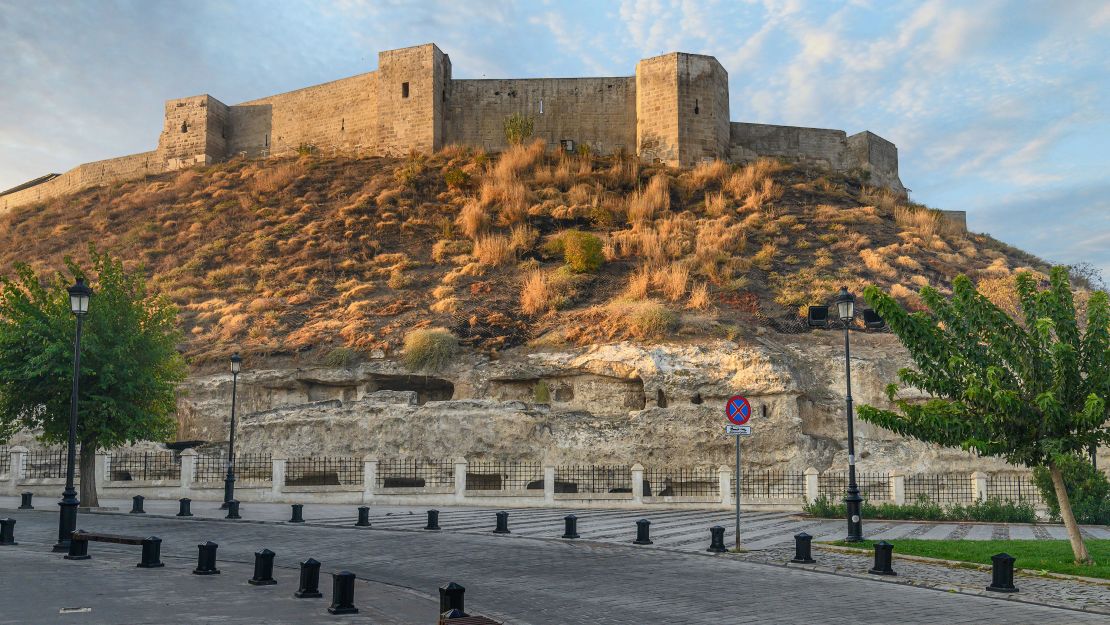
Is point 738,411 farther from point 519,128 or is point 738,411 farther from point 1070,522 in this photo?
point 519,128

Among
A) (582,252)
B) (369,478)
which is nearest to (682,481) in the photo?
(369,478)

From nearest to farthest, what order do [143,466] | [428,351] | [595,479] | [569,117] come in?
[595,479], [143,466], [428,351], [569,117]

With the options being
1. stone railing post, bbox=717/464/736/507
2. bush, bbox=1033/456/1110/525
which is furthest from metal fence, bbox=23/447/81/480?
bush, bbox=1033/456/1110/525

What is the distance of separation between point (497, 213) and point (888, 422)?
30.7m

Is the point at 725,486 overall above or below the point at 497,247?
below

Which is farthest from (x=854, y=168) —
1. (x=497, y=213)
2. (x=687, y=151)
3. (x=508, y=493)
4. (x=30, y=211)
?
(x=30, y=211)

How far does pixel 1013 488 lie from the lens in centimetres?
2247

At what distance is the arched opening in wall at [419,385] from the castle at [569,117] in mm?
20530

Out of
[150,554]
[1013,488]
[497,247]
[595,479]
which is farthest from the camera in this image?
[497,247]

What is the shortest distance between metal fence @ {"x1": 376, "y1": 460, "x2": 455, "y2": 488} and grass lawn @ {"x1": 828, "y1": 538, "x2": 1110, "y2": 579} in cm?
1303

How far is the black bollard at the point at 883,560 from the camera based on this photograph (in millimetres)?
11406

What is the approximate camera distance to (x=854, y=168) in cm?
4653

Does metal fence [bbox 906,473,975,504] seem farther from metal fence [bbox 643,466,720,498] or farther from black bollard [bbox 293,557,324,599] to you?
black bollard [bbox 293,557,324,599]

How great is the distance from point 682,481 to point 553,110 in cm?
2742
